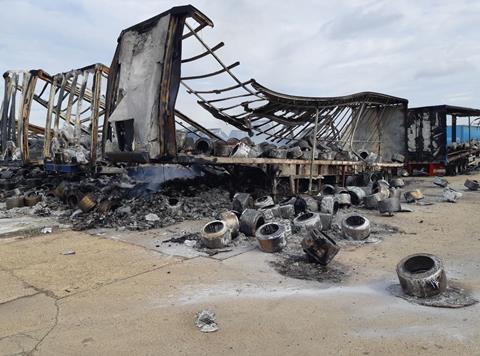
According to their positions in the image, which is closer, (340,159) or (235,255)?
(235,255)

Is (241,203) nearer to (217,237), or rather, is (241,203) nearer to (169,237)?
(169,237)

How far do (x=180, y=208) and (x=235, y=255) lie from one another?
2865 mm

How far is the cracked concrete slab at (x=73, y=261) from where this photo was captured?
3.99 m

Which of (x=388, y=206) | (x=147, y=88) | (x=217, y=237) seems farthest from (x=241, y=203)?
(x=388, y=206)

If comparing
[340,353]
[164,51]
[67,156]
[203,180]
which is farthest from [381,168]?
[340,353]

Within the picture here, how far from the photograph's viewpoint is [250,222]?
5.66 metres

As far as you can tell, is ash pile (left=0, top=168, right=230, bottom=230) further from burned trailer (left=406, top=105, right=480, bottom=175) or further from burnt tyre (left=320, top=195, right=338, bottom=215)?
burned trailer (left=406, top=105, right=480, bottom=175)

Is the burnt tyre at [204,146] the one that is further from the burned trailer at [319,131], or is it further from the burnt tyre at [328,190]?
the burnt tyre at [328,190]

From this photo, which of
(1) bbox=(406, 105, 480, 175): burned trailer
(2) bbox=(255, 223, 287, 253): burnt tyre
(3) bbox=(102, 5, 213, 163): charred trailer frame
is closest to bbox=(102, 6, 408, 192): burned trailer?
(3) bbox=(102, 5, 213, 163): charred trailer frame

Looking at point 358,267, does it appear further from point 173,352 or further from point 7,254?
point 7,254

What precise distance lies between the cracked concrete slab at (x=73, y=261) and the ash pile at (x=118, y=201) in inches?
37.8

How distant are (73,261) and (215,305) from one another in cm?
232

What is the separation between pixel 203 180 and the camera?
9.32 meters

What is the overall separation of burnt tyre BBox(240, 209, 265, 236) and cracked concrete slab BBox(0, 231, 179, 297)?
4.49 ft
